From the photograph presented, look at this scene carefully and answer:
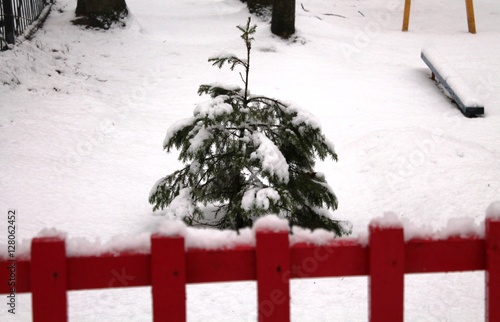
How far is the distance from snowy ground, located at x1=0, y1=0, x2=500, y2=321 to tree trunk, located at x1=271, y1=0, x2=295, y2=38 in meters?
0.30

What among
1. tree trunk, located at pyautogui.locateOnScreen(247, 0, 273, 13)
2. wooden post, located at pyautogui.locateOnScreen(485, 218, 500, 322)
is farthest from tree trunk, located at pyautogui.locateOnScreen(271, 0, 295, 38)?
wooden post, located at pyautogui.locateOnScreen(485, 218, 500, 322)

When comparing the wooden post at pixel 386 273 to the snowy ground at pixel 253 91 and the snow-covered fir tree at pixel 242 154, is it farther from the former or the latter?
the snow-covered fir tree at pixel 242 154

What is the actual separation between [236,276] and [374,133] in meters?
6.13

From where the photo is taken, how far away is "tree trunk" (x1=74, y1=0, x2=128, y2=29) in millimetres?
11109

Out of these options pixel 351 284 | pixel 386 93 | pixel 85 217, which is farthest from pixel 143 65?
pixel 351 284

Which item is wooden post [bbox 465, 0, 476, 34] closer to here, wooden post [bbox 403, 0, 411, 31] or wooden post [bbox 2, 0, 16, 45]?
wooden post [bbox 403, 0, 411, 31]

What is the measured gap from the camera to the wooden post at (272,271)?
1.76 m

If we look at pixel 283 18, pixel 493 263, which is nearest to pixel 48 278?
pixel 493 263

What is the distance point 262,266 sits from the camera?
178cm

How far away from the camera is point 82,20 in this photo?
11133 millimetres

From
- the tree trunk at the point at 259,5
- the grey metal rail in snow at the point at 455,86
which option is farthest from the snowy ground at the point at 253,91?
the tree trunk at the point at 259,5

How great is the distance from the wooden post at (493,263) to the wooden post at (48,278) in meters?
1.29

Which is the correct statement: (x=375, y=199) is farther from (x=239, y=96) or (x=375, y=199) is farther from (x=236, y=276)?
(x=236, y=276)

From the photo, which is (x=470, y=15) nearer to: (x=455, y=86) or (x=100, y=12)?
(x=455, y=86)
